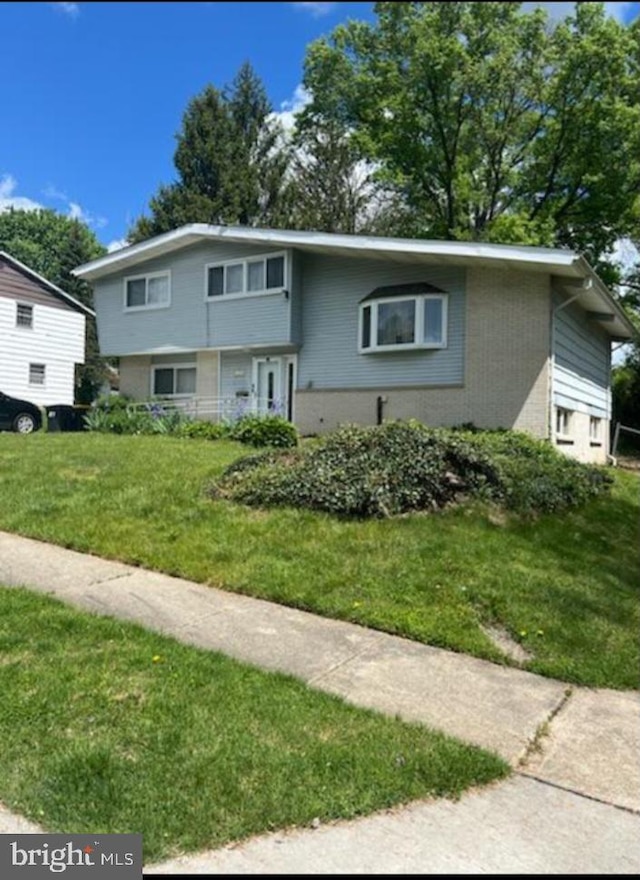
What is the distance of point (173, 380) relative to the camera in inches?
814

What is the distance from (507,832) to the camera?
9.16ft

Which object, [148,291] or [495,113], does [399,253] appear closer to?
[148,291]

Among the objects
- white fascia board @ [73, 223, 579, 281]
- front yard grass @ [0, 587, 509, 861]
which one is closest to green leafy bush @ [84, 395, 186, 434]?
white fascia board @ [73, 223, 579, 281]

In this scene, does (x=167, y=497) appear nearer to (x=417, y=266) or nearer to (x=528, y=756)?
(x=528, y=756)

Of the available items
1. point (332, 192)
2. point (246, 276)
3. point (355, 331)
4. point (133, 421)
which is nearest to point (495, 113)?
point (332, 192)

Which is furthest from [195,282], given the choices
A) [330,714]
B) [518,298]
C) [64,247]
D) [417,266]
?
[330,714]

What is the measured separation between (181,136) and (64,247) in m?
16.3

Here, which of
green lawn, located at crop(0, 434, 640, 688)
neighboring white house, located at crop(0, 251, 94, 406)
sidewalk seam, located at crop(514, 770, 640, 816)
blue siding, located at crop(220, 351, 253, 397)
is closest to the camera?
sidewalk seam, located at crop(514, 770, 640, 816)

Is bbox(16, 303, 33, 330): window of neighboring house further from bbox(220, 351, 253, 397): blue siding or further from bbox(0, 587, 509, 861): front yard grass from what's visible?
bbox(0, 587, 509, 861): front yard grass

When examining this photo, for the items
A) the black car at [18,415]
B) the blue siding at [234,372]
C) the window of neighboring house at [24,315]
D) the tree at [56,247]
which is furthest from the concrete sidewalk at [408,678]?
the blue siding at [234,372]

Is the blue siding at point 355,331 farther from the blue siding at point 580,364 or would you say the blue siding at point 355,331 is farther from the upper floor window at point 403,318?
the blue siding at point 580,364

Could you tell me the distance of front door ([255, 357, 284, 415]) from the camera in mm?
18578

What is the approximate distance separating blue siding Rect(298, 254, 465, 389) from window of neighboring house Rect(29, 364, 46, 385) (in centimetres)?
773

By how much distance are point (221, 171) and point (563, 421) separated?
20.9m
